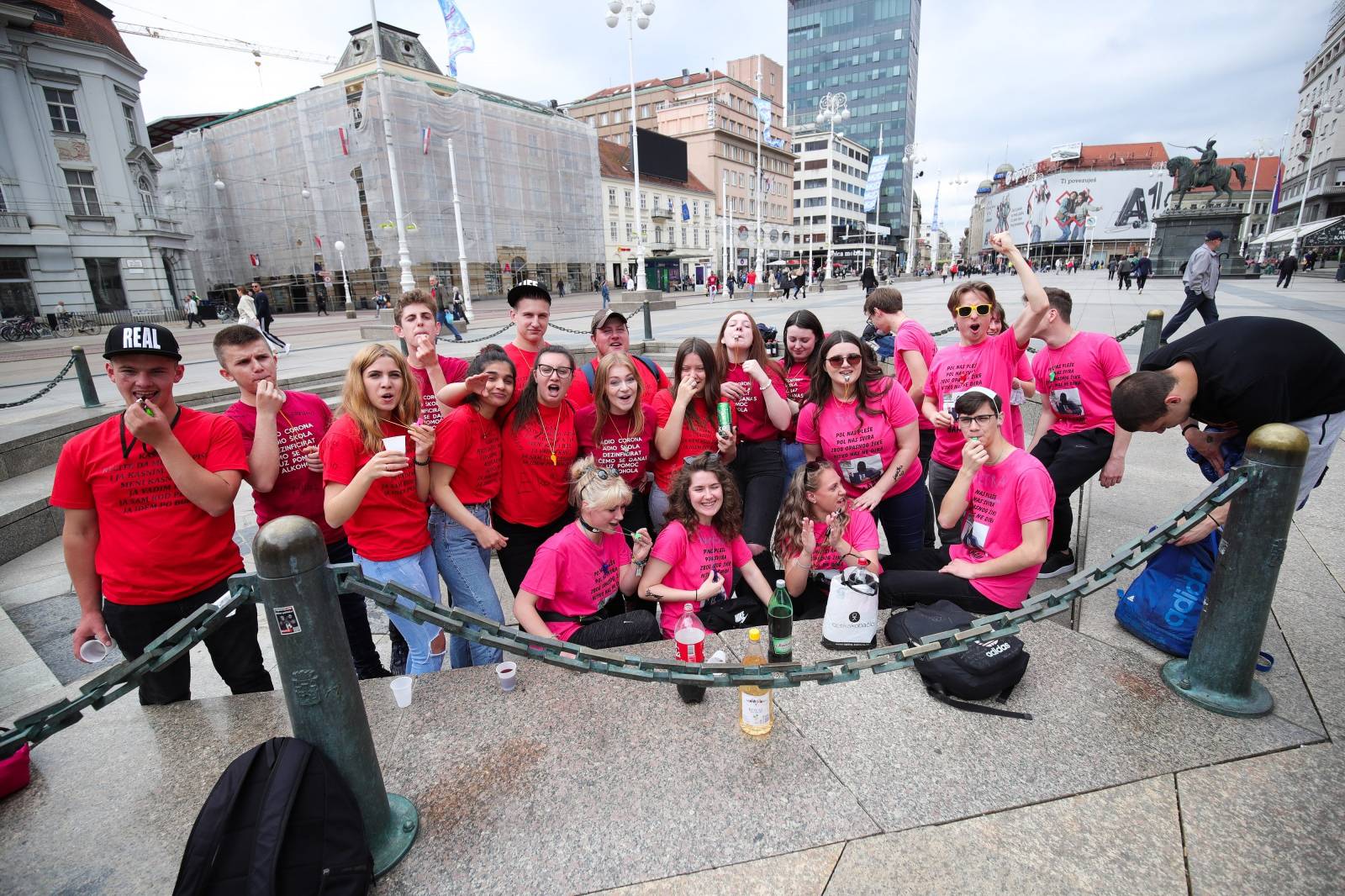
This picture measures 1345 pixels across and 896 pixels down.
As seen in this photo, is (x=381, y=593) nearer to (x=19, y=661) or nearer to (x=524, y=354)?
(x=524, y=354)

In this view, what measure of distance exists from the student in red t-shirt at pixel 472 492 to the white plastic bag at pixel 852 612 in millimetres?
1748

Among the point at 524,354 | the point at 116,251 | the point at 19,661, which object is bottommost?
the point at 19,661

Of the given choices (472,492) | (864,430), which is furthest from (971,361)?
(472,492)

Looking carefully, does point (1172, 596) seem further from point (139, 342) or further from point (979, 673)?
point (139, 342)

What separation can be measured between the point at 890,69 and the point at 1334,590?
127646 mm

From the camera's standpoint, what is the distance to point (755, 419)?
4.32 metres

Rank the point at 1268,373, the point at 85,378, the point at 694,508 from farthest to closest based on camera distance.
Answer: the point at 85,378 < the point at 694,508 < the point at 1268,373

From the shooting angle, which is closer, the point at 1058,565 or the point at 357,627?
the point at 357,627

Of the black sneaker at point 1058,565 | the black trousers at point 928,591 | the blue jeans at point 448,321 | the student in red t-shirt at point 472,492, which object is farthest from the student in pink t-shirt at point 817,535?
the blue jeans at point 448,321

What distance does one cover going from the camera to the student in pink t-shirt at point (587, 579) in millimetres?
3021

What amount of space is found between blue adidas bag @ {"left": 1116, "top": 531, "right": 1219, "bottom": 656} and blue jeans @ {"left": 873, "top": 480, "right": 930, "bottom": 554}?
1237 millimetres

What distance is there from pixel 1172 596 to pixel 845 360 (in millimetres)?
1978

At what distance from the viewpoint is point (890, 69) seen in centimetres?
10619

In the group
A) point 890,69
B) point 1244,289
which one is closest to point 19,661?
point 1244,289
